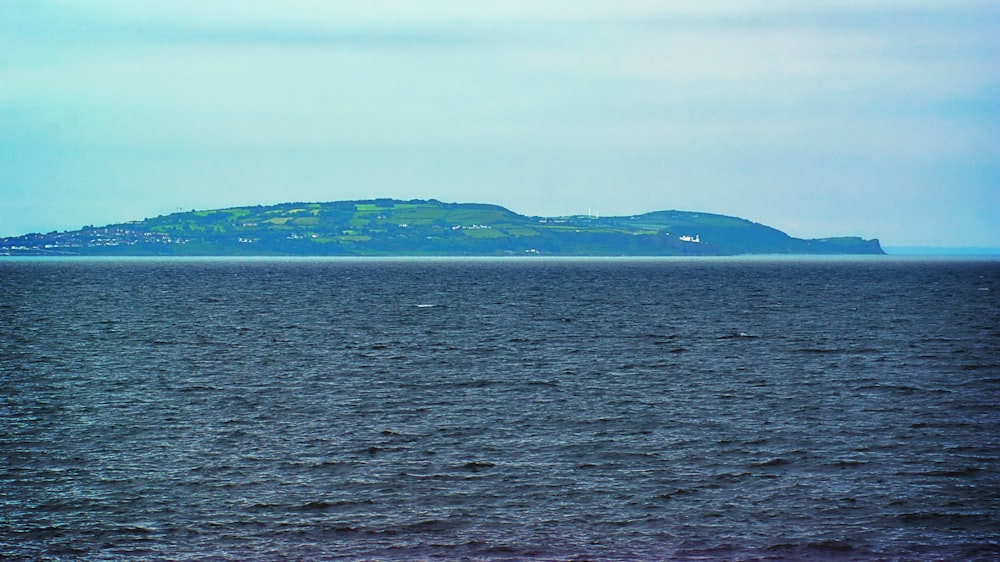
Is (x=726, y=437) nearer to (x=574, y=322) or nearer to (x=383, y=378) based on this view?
(x=383, y=378)

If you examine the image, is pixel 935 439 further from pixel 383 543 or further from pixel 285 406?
pixel 285 406

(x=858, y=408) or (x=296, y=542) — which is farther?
(x=858, y=408)

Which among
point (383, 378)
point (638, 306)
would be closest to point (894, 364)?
point (383, 378)

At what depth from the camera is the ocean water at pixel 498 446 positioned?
95.5 ft

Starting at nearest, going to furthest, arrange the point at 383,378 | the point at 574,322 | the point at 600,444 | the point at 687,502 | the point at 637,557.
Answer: the point at 637,557 → the point at 687,502 → the point at 600,444 → the point at 383,378 → the point at 574,322

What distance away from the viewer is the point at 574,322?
9850cm

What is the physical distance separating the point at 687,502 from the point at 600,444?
8166 mm

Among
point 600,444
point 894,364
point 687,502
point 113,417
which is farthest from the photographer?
point 894,364

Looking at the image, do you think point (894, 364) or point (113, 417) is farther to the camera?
point (894, 364)

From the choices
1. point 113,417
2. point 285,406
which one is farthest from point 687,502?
point 113,417

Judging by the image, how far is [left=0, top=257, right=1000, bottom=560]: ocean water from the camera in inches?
1146

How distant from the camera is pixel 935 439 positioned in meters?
41.1

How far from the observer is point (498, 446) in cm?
3981

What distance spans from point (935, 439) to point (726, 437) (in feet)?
25.6
